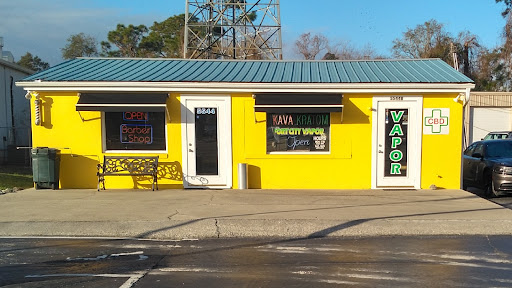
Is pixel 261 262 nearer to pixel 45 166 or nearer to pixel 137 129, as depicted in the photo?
pixel 137 129

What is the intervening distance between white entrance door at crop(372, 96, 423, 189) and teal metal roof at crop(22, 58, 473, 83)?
2.23 feet

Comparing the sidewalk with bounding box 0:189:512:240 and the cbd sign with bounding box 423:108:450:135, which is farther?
the cbd sign with bounding box 423:108:450:135

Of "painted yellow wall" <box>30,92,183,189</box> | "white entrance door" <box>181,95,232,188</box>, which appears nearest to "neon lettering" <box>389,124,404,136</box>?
"white entrance door" <box>181,95,232,188</box>

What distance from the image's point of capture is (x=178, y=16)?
45688mm

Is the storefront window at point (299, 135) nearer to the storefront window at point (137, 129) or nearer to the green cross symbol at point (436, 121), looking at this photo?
the green cross symbol at point (436, 121)

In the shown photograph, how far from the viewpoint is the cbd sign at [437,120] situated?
36.3 ft

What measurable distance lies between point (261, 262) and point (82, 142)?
25.0 feet

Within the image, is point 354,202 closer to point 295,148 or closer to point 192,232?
point 295,148

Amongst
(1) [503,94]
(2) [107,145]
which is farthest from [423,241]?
(1) [503,94]

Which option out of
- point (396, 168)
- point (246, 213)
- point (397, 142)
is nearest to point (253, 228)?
point (246, 213)

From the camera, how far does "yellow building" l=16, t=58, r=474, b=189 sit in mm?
10984

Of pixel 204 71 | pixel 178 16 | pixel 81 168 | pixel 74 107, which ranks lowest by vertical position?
pixel 81 168

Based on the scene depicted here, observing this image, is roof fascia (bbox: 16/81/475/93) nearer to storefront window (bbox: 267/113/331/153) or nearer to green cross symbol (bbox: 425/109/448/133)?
green cross symbol (bbox: 425/109/448/133)

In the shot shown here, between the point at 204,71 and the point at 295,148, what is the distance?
357cm
